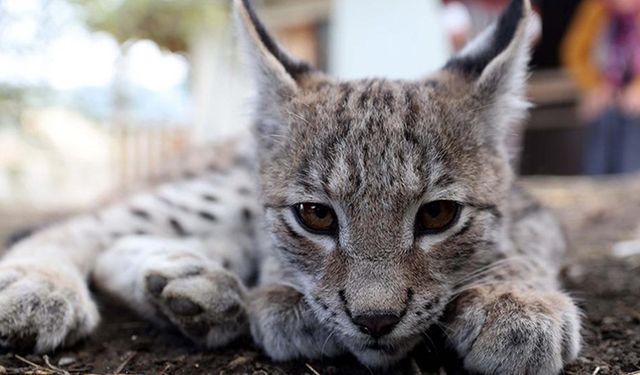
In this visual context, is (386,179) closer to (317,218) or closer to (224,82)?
(317,218)

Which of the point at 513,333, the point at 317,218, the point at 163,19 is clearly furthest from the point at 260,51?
the point at 163,19

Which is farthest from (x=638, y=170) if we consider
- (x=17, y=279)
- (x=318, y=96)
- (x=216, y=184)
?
(x=17, y=279)

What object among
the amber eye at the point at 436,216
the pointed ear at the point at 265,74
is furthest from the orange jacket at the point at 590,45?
the amber eye at the point at 436,216

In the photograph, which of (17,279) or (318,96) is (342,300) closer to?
(318,96)

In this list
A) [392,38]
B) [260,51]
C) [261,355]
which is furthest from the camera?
[392,38]

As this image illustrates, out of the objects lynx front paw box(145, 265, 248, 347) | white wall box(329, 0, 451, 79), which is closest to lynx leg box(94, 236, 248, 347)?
lynx front paw box(145, 265, 248, 347)

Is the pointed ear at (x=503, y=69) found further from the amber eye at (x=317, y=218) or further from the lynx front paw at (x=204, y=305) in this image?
the lynx front paw at (x=204, y=305)
